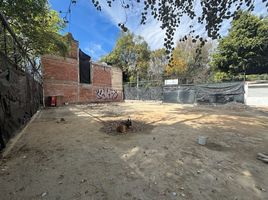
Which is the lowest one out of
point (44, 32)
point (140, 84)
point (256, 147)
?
point (256, 147)

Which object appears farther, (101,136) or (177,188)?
(101,136)

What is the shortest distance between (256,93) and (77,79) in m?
15.1

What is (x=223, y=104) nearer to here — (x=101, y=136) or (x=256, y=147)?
(x=256, y=147)

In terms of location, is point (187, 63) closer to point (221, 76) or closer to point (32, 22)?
point (221, 76)

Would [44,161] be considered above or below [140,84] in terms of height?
below

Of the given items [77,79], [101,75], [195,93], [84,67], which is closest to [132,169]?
[195,93]

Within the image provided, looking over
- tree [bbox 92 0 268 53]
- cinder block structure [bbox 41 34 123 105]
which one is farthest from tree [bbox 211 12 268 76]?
tree [bbox 92 0 268 53]

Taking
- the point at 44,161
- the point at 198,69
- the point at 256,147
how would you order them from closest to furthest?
the point at 44,161
the point at 256,147
the point at 198,69

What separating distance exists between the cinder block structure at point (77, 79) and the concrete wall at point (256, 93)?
13.6 metres

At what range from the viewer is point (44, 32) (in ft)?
29.8

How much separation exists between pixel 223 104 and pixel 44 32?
1327 cm

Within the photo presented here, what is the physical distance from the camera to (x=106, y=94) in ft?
70.6

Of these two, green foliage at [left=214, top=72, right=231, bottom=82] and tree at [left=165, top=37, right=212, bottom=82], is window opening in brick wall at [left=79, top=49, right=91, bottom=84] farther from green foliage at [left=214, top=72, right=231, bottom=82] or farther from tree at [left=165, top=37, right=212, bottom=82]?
green foliage at [left=214, top=72, right=231, bottom=82]

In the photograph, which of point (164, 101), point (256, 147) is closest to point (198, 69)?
point (164, 101)
